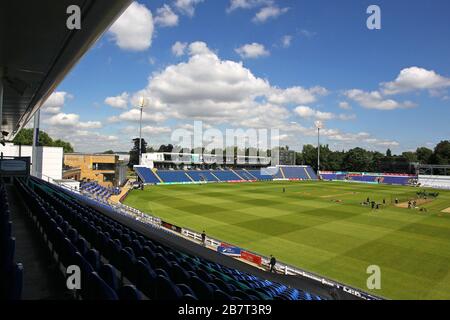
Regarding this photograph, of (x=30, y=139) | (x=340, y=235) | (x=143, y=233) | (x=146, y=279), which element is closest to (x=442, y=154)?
(x=340, y=235)

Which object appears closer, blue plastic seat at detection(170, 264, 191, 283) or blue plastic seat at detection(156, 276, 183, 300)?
blue plastic seat at detection(156, 276, 183, 300)

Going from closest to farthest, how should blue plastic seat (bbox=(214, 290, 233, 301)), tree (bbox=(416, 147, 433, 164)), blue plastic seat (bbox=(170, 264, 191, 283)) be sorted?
blue plastic seat (bbox=(214, 290, 233, 301))
blue plastic seat (bbox=(170, 264, 191, 283))
tree (bbox=(416, 147, 433, 164))

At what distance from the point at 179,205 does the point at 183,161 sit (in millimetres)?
53162

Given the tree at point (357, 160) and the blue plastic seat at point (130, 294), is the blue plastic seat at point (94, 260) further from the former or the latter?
the tree at point (357, 160)

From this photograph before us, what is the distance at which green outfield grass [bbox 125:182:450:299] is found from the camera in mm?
16062

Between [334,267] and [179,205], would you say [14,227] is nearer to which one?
[334,267]

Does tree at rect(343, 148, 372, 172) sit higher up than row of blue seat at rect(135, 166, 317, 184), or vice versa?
tree at rect(343, 148, 372, 172)

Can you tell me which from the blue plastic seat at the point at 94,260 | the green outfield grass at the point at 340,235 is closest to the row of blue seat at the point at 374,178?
the green outfield grass at the point at 340,235

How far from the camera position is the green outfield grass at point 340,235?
16.1 m

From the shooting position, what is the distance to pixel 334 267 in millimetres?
17125

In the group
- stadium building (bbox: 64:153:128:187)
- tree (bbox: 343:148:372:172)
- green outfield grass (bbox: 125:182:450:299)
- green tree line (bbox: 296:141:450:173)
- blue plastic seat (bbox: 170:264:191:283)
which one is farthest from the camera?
tree (bbox: 343:148:372:172)

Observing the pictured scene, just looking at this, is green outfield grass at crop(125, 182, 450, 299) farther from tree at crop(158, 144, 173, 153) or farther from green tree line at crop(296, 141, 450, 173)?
tree at crop(158, 144, 173, 153)

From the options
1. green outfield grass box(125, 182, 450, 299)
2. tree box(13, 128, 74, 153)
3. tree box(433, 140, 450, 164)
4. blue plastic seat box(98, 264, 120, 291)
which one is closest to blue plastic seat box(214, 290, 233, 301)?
blue plastic seat box(98, 264, 120, 291)
